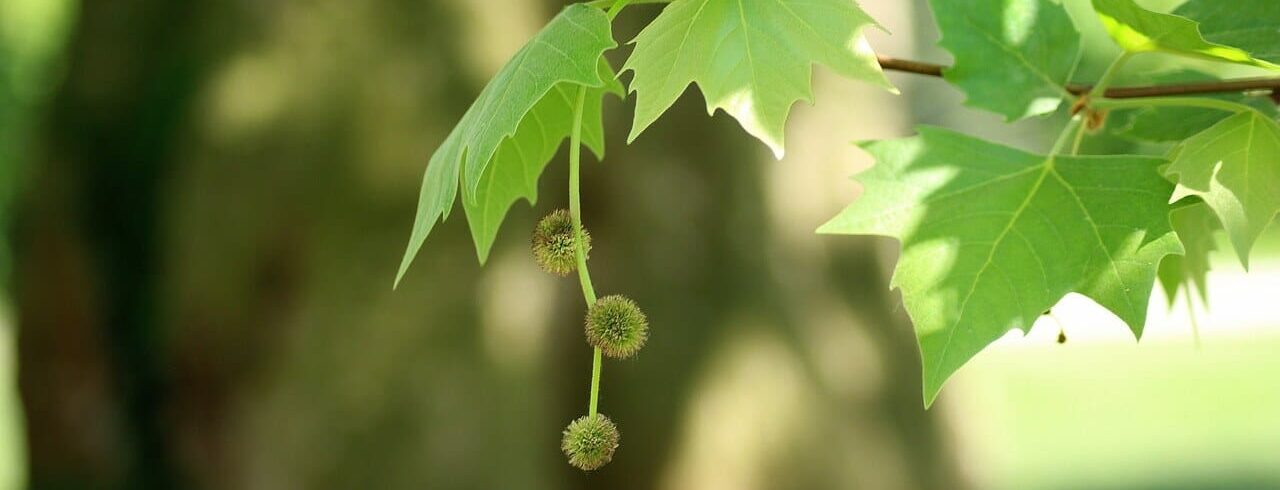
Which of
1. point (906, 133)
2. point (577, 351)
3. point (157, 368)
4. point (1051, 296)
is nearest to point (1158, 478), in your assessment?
point (906, 133)

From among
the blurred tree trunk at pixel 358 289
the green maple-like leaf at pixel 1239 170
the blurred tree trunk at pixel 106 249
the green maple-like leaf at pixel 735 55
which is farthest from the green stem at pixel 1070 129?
the blurred tree trunk at pixel 106 249

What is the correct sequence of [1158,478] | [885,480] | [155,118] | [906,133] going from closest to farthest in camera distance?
1. [155,118]
2. [885,480]
3. [906,133]
4. [1158,478]

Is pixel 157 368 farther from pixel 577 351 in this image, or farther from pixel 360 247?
pixel 577 351

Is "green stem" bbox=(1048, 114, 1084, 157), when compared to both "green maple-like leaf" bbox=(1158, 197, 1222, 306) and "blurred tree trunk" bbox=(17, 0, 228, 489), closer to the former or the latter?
"green maple-like leaf" bbox=(1158, 197, 1222, 306)

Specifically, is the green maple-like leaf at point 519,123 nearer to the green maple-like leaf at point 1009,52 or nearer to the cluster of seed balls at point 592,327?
the cluster of seed balls at point 592,327

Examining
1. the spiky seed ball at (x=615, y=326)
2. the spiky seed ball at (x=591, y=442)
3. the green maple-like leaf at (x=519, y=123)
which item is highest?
the green maple-like leaf at (x=519, y=123)

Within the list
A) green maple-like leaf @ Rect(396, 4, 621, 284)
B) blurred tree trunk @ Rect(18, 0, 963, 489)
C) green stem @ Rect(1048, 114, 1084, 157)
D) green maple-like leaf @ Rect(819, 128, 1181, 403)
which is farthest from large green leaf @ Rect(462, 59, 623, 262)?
blurred tree trunk @ Rect(18, 0, 963, 489)
